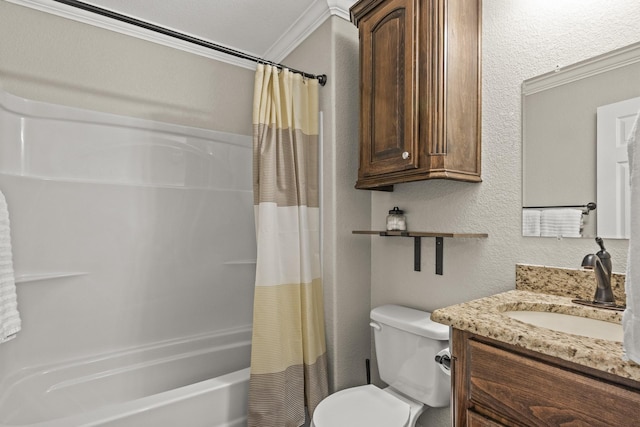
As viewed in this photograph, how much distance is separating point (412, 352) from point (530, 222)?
726 mm

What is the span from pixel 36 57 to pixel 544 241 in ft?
8.54

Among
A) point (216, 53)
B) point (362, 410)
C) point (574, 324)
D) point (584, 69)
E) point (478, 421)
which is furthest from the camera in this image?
point (216, 53)

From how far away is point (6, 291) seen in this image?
45.6 inches

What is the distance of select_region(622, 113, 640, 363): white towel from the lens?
537mm

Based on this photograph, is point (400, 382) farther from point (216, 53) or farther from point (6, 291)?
point (216, 53)

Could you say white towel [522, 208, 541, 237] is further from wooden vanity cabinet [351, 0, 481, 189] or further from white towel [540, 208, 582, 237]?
wooden vanity cabinet [351, 0, 481, 189]

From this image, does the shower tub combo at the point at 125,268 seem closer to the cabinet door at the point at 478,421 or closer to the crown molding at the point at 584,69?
the cabinet door at the point at 478,421

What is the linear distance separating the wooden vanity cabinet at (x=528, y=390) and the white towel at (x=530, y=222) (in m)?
0.60

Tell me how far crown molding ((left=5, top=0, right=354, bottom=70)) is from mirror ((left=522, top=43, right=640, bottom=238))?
114 centimetres

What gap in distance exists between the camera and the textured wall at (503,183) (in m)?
1.10

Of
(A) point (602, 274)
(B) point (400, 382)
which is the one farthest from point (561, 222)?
(B) point (400, 382)

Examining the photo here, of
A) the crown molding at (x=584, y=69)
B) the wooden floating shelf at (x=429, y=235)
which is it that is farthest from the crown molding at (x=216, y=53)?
the wooden floating shelf at (x=429, y=235)

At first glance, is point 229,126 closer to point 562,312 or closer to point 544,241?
point 544,241

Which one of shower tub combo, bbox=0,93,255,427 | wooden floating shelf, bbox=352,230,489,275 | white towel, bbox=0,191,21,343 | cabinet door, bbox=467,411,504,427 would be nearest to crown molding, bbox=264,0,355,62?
shower tub combo, bbox=0,93,255,427
